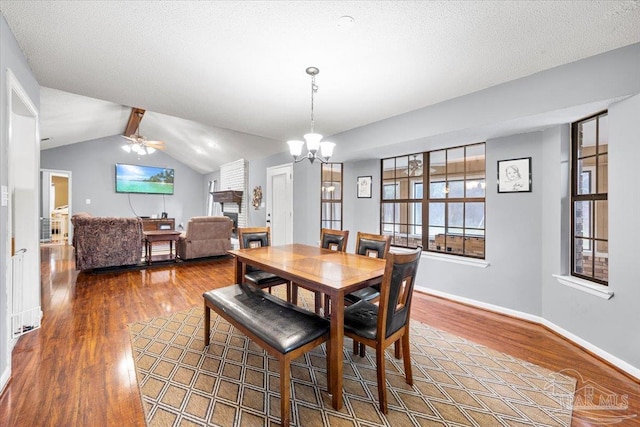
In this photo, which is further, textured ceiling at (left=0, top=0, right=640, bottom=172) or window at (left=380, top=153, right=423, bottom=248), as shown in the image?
window at (left=380, top=153, right=423, bottom=248)

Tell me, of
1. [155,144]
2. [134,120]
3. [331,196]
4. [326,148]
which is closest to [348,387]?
[326,148]

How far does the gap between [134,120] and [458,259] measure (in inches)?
315

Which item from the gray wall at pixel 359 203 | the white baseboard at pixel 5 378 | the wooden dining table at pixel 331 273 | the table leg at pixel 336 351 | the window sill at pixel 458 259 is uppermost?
the gray wall at pixel 359 203

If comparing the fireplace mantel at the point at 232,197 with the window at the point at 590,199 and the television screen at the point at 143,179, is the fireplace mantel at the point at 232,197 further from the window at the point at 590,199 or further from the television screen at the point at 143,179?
the window at the point at 590,199

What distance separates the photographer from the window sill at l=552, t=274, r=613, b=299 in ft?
7.12

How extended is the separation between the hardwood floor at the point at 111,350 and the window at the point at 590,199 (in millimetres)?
775

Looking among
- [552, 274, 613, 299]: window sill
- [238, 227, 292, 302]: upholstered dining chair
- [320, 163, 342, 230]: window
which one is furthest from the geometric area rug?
[320, 163, 342, 230]: window

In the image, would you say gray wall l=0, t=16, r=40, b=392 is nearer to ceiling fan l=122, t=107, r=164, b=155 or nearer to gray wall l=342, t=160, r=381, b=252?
gray wall l=342, t=160, r=381, b=252

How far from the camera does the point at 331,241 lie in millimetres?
3148

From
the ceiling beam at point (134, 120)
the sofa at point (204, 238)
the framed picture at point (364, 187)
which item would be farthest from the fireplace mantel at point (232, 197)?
the framed picture at point (364, 187)

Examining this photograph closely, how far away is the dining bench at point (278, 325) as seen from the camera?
1.47 metres

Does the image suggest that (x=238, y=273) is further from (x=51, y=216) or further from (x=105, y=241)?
(x=51, y=216)

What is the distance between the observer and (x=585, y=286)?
2361 mm

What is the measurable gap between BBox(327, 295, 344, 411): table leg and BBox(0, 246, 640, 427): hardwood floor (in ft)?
3.59
